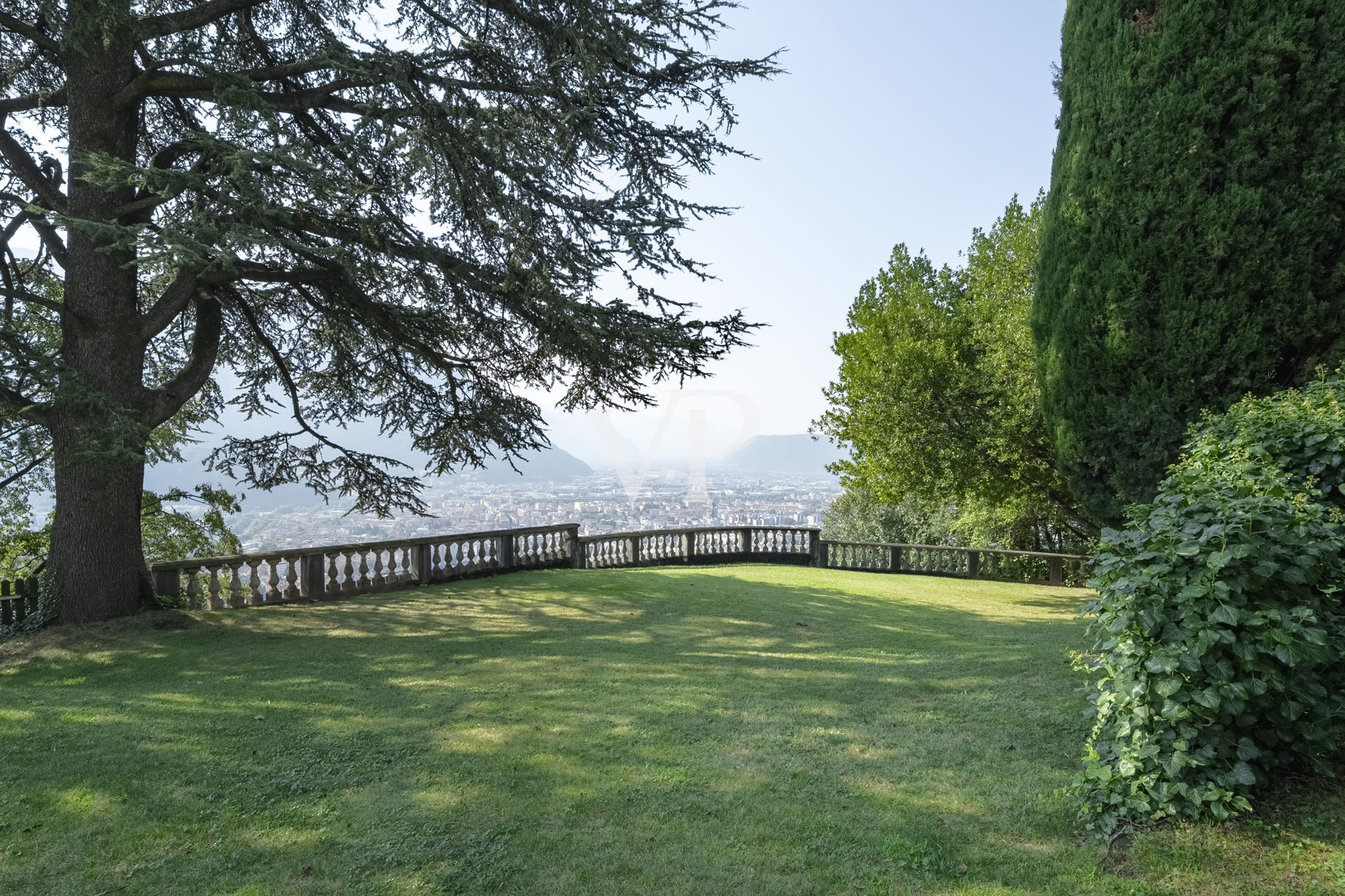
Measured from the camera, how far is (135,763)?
4.64 meters

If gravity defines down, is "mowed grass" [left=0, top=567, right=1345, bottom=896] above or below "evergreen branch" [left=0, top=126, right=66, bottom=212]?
below

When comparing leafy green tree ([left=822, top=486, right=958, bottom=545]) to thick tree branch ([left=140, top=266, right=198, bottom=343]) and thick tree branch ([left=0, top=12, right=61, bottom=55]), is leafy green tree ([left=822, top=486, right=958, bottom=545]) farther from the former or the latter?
thick tree branch ([left=0, top=12, right=61, bottom=55])

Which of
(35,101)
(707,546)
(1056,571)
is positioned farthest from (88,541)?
(1056,571)

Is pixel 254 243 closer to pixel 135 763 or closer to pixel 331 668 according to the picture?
pixel 331 668

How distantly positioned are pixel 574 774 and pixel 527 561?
1116 centimetres

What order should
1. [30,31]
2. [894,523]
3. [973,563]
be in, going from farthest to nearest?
[894,523], [973,563], [30,31]

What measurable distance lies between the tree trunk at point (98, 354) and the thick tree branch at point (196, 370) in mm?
226

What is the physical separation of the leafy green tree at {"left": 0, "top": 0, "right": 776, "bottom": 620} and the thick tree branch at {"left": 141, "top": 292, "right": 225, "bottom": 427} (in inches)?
1.6

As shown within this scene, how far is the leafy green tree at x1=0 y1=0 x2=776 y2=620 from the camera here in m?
8.37

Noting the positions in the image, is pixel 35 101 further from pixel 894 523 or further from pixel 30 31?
pixel 894 523

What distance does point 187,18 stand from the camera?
9.40 m

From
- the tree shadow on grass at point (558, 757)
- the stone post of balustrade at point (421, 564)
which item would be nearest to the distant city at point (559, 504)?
the stone post of balustrade at point (421, 564)

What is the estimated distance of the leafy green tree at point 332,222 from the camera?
8.37 metres

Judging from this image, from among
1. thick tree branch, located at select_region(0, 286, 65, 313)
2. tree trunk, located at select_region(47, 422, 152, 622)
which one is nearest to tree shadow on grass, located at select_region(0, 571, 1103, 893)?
tree trunk, located at select_region(47, 422, 152, 622)
